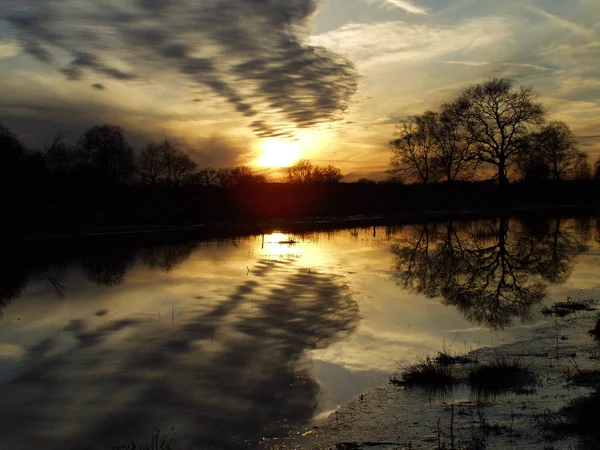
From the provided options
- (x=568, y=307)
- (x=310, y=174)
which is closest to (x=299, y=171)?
(x=310, y=174)

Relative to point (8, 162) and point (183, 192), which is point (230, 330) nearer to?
point (8, 162)

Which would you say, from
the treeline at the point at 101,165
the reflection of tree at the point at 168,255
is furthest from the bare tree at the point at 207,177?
the reflection of tree at the point at 168,255

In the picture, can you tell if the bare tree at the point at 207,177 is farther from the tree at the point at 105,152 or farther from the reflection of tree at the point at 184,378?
the reflection of tree at the point at 184,378

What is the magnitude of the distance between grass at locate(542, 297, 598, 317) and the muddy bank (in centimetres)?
379

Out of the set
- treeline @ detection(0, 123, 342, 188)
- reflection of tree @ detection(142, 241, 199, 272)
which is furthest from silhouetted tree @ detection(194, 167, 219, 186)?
reflection of tree @ detection(142, 241, 199, 272)

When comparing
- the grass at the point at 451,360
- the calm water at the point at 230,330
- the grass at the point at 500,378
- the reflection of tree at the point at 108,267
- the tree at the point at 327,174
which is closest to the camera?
the calm water at the point at 230,330

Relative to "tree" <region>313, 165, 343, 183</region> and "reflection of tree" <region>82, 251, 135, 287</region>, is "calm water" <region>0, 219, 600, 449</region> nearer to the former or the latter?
"reflection of tree" <region>82, 251, 135, 287</region>

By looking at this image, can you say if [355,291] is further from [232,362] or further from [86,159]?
[86,159]

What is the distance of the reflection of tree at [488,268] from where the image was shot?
14.4 meters

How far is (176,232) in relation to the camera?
4059 cm

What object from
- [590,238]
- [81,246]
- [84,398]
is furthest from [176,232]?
[84,398]

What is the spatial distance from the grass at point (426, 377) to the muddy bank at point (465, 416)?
0.17 m

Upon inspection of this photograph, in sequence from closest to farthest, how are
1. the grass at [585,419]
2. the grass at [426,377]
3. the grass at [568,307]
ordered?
the grass at [585,419] → the grass at [426,377] → the grass at [568,307]

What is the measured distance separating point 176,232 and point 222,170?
3876 inches
